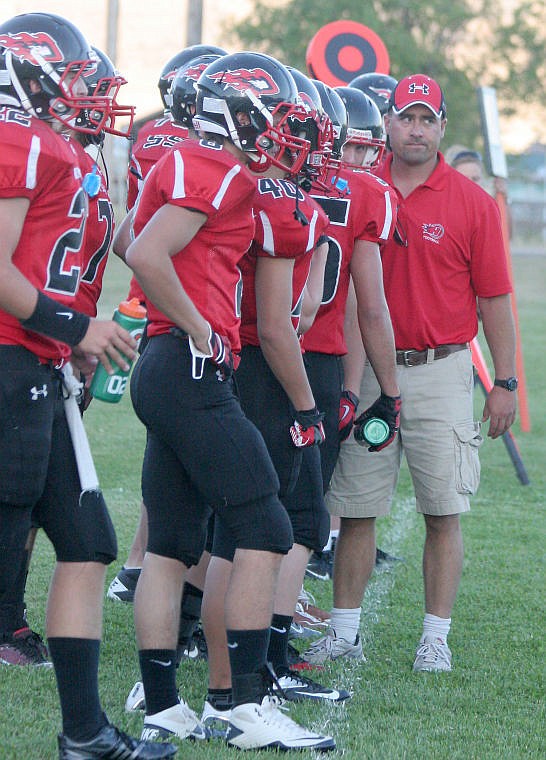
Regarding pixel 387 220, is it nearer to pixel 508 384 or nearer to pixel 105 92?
pixel 508 384

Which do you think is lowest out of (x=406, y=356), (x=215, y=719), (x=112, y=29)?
(x=215, y=719)

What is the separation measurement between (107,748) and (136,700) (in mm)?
628

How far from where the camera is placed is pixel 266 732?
3.48 meters

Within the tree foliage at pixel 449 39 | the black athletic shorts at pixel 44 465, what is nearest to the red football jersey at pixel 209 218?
the black athletic shorts at pixel 44 465

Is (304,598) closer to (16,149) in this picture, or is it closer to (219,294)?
(219,294)

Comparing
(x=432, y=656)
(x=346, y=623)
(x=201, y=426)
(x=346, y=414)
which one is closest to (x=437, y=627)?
(x=432, y=656)

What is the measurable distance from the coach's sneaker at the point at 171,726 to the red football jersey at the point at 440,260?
5.79ft

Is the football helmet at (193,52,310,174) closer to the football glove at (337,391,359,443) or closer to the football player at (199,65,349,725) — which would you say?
the football player at (199,65,349,725)

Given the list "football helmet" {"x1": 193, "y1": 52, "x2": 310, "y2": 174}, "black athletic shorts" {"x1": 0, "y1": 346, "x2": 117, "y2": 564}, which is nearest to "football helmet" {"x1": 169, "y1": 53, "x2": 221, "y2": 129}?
"football helmet" {"x1": 193, "y1": 52, "x2": 310, "y2": 174}

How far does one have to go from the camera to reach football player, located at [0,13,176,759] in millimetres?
3004

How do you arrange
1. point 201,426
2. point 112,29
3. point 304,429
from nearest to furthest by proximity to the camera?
point 201,426 → point 304,429 → point 112,29

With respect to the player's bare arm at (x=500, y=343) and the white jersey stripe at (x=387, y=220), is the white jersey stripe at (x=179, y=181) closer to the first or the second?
the white jersey stripe at (x=387, y=220)

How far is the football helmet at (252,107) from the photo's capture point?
11.3ft

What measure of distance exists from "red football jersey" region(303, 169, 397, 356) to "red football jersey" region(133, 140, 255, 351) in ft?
2.78
